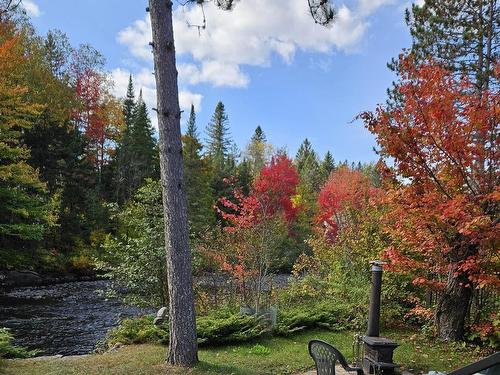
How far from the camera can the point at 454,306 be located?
6.83 metres

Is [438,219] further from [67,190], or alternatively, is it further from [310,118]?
[67,190]

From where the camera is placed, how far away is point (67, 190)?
21984 millimetres

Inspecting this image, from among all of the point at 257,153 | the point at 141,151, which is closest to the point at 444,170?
the point at 141,151

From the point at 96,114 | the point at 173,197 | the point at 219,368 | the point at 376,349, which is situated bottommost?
the point at 219,368

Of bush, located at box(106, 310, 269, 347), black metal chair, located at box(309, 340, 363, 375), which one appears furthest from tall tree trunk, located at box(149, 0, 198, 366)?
black metal chair, located at box(309, 340, 363, 375)

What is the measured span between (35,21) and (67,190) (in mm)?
11211

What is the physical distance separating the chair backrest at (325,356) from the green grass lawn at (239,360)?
2046 millimetres

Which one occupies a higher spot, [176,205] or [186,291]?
[176,205]

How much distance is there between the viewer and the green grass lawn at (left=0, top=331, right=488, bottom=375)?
5.21 meters

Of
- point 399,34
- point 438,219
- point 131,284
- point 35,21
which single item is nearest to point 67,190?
point 35,21

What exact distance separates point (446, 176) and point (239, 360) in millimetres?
4151

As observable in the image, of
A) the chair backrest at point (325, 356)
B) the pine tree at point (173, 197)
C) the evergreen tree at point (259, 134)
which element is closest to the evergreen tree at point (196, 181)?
the pine tree at point (173, 197)

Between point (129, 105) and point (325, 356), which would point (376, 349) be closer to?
point (325, 356)

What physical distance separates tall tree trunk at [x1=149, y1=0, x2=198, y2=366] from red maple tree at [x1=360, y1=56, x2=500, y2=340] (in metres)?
3.09
